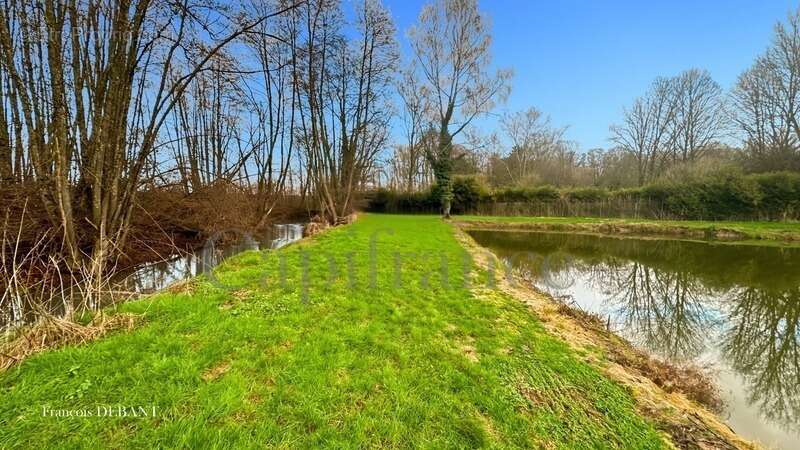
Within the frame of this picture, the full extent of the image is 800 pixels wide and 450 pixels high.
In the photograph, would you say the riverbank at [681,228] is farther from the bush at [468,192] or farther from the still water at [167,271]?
the still water at [167,271]

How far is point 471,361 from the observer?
109 inches

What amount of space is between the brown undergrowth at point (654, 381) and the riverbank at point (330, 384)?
2 centimetres

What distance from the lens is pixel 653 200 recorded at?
2008 cm

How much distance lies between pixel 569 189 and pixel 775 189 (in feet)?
32.6

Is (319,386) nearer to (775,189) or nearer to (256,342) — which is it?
(256,342)

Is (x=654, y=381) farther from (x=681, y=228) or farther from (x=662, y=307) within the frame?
(x=681, y=228)

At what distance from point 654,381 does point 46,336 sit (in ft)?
17.8

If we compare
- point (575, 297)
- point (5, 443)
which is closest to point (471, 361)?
point (5, 443)

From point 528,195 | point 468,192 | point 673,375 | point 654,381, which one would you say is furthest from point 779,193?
point 654,381

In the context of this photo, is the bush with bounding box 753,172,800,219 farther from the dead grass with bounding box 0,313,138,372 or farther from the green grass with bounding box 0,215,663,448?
the dead grass with bounding box 0,313,138,372

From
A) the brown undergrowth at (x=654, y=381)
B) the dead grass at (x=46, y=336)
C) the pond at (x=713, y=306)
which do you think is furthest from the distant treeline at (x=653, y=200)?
the dead grass at (x=46, y=336)

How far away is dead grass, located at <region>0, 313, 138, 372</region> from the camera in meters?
2.37

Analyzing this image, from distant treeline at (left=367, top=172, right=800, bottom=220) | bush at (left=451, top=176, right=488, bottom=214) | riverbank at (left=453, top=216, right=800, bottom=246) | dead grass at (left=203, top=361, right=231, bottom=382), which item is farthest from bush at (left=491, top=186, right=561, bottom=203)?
dead grass at (left=203, top=361, right=231, bottom=382)

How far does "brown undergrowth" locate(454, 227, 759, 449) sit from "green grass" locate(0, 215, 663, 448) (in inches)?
7.2
